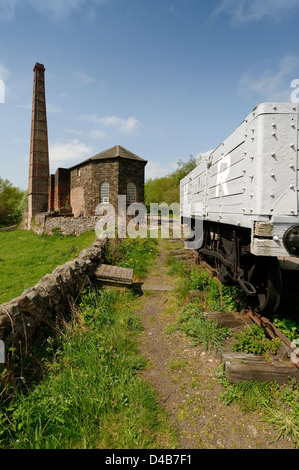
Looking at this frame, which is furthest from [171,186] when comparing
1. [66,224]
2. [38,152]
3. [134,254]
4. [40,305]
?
[40,305]

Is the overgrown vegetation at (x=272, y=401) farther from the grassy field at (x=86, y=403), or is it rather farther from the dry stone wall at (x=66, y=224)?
the dry stone wall at (x=66, y=224)

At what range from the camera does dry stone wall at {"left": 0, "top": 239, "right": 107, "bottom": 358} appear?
9.14 ft

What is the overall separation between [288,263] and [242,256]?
Answer: 1.12 meters

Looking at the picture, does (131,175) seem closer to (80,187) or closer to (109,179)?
(109,179)

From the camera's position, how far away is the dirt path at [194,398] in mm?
2311

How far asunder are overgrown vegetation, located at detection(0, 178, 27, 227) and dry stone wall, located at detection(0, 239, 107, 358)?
4031 cm

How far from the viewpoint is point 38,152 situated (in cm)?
2747

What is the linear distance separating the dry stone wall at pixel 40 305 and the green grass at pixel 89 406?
487 mm

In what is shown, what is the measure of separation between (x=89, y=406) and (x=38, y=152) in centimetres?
3043

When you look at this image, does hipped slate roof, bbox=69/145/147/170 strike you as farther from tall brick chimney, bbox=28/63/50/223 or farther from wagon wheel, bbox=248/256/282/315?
wagon wheel, bbox=248/256/282/315

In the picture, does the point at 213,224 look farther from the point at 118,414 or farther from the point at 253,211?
the point at 118,414

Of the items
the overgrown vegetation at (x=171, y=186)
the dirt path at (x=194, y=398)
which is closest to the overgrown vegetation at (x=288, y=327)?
the dirt path at (x=194, y=398)

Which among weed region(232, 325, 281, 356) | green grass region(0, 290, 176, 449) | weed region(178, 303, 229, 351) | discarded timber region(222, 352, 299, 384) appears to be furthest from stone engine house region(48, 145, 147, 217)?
discarded timber region(222, 352, 299, 384)
